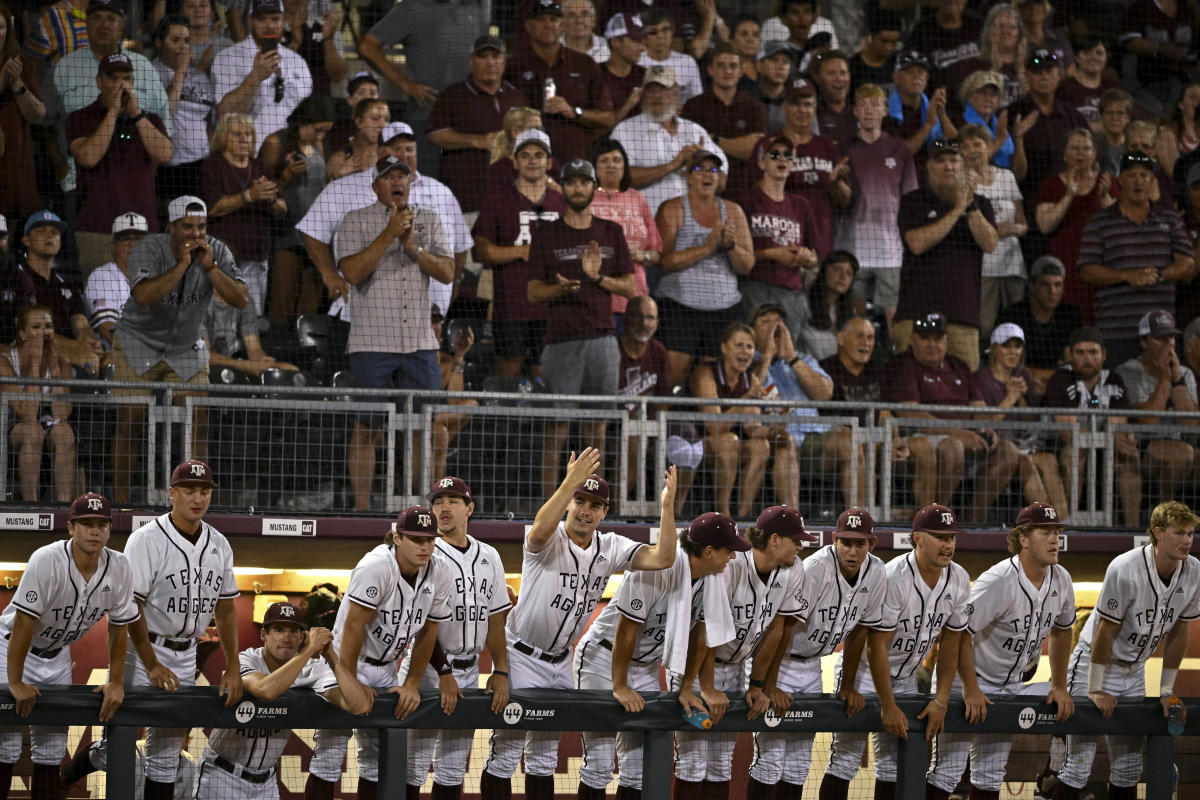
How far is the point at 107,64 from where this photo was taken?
9.52 m

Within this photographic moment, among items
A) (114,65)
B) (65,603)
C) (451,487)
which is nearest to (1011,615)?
(451,487)

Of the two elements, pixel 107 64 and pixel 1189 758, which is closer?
pixel 1189 758

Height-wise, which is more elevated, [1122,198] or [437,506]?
[1122,198]

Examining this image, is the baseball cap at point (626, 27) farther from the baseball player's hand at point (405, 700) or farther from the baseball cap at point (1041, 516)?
the baseball player's hand at point (405, 700)

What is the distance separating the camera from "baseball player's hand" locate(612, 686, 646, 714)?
20.3 ft

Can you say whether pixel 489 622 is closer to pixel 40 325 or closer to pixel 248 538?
pixel 248 538

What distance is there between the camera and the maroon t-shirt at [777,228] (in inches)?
398

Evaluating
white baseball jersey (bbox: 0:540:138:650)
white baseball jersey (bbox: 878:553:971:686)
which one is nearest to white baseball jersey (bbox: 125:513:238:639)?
white baseball jersey (bbox: 0:540:138:650)

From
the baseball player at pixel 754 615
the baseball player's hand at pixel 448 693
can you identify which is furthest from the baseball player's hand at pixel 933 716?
the baseball player's hand at pixel 448 693

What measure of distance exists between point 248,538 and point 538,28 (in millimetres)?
4704

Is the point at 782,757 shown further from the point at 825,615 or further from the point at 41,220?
the point at 41,220

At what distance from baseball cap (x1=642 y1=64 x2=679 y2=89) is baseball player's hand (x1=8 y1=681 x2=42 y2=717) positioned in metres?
6.68

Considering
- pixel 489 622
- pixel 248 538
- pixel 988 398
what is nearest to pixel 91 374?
pixel 248 538

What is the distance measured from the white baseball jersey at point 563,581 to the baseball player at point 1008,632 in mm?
1762
